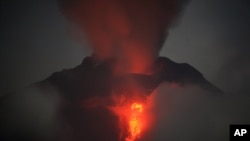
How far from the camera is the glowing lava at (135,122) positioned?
16391 millimetres

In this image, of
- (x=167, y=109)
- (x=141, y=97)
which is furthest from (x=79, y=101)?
(x=167, y=109)

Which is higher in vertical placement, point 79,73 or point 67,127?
point 79,73


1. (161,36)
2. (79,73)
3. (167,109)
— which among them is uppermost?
(161,36)

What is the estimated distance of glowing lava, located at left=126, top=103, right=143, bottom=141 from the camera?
53.8 ft

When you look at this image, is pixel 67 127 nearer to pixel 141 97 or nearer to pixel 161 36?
pixel 141 97

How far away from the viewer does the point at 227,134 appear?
50.1 feet

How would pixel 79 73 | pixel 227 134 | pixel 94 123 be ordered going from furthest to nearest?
pixel 79 73
pixel 94 123
pixel 227 134

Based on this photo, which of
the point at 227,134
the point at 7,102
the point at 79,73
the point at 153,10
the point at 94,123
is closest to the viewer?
the point at 227,134

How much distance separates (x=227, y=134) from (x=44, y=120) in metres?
8.16

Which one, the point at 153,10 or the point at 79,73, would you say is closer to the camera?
the point at 79,73

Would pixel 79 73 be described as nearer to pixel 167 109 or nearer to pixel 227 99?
pixel 167 109

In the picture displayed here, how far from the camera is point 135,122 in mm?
16500

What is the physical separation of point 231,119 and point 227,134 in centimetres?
86

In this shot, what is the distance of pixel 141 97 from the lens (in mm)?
16922
